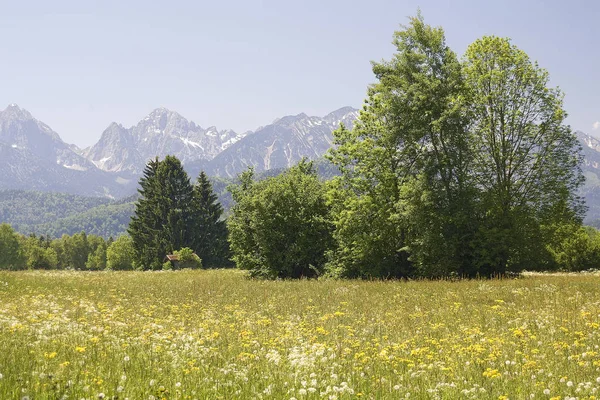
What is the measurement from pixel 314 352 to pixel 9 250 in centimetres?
13494

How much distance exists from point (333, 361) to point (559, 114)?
95.6 feet

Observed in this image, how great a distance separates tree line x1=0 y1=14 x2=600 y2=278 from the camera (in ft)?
86.8

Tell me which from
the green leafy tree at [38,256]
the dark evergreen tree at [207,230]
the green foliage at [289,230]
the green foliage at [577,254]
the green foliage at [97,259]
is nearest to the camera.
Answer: the green foliage at [289,230]

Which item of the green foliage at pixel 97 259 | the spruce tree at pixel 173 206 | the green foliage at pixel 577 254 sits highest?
the spruce tree at pixel 173 206

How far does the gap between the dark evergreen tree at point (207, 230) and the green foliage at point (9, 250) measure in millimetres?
69893

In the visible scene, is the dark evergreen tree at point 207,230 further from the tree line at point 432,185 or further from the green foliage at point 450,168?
the green foliage at point 450,168

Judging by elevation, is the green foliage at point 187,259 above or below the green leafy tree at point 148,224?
below

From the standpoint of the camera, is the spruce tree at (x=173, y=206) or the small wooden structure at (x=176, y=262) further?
the spruce tree at (x=173, y=206)

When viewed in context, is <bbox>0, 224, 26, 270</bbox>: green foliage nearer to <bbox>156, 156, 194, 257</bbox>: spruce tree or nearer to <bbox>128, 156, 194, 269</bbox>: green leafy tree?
<bbox>128, 156, 194, 269</bbox>: green leafy tree

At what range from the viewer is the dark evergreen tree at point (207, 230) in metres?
75.0

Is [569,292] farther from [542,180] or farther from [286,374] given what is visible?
[542,180]

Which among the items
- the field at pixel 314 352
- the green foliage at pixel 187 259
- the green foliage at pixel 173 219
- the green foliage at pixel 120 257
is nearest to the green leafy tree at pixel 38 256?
the green foliage at pixel 120 257

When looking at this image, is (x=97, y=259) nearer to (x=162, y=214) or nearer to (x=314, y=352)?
(x=162, y=214)

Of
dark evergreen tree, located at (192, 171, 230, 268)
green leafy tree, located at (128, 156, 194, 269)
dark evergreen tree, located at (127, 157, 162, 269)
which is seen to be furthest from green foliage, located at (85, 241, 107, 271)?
dark evergreen tree, located at (192, 171, 230, 268)
